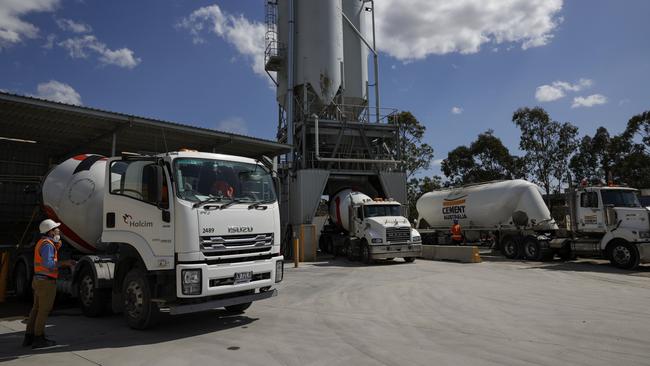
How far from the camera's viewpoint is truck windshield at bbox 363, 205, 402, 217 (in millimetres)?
18641

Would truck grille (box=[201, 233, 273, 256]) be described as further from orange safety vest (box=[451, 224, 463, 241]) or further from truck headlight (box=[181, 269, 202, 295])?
orange safety vest (box=[451, 224, 463, 241])

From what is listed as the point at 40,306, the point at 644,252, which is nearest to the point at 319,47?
the point at 644,252

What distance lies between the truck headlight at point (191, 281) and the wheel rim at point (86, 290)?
298 cm

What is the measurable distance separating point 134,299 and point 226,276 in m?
1.86

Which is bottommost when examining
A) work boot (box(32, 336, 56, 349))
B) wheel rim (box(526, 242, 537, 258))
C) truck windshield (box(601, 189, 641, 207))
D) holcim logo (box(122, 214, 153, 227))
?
work boot (box(32, 336, 56, 349))

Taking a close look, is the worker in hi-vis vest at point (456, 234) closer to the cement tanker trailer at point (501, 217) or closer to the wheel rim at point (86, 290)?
the cement tanker trailer at point (501, 217)

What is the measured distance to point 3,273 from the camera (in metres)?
10.7

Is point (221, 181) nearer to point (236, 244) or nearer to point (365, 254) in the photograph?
point (236, 244)

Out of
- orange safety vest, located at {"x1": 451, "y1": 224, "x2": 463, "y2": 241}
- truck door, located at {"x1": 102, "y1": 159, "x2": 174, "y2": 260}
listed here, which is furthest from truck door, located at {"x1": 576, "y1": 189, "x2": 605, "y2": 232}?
truck door, located at {"x1": 102, "y1": 159, "x2": 174, "y2": 260}

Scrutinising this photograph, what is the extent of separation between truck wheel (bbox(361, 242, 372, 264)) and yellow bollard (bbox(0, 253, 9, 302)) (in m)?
12.2

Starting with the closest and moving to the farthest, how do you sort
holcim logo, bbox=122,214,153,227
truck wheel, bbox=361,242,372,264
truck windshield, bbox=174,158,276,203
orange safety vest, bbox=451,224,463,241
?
truck windshield, bbox=174,158,276,203 → holcim logo, bbox=122,214,153,227 → truck wheel, bbox=361,242,372,264 → orange safety vest, bbox=451,224,463,241

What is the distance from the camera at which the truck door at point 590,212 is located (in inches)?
633

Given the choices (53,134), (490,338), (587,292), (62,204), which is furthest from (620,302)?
(53,134)

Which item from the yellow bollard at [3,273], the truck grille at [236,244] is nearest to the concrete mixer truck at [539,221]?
the truck grille at [236,244]
